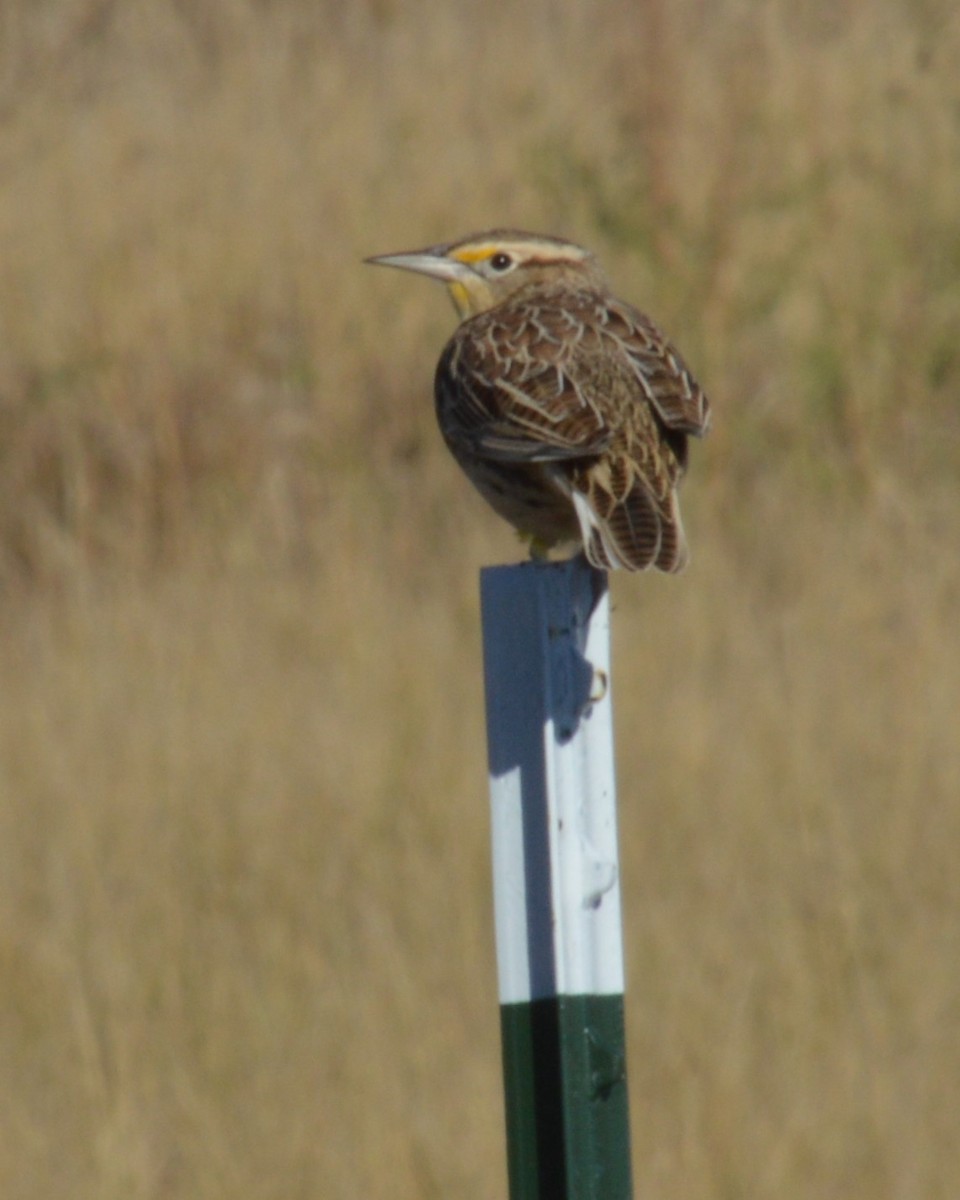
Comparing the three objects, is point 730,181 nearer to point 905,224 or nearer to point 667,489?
point 905,224

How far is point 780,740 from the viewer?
6.19 m

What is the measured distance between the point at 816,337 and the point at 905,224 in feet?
3.22

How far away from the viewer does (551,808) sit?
2.45 metres

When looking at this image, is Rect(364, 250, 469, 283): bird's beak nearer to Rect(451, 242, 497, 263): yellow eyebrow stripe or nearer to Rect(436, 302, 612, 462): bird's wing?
Rect(451, 242, 497, 263): yellow eyebrow stripe

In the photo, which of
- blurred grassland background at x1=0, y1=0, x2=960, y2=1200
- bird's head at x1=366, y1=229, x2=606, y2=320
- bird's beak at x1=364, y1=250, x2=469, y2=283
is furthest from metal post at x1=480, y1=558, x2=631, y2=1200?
bird's head at x1=366, y1=229, x2=606, y2=320

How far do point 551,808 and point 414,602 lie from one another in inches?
202

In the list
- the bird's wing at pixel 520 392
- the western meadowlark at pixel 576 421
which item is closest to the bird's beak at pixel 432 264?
the western meadowlark at pixel 576 421

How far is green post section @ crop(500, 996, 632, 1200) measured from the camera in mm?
Answer: 2473

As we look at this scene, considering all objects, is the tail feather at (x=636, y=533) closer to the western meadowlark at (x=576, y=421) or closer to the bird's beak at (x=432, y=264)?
the western meadowlark at (x=576, y=421)

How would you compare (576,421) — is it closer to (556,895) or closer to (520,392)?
(520,392)

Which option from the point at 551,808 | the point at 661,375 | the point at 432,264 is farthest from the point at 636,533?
the point at 432,264

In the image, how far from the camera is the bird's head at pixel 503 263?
4.73m

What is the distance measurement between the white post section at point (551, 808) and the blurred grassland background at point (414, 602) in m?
2.12

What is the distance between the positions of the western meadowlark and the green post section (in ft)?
2.78
